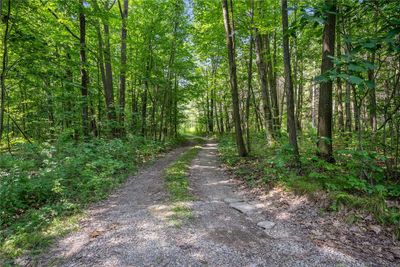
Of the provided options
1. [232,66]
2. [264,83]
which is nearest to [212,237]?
[232,66]

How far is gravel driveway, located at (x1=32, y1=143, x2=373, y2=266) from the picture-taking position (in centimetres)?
304

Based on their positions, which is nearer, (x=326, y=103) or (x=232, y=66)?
(x=326, y=103)

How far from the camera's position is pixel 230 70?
32.2 ft

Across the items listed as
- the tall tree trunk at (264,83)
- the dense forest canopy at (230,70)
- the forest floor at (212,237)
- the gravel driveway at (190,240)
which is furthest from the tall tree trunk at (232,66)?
the gravel driveway at (190,240)

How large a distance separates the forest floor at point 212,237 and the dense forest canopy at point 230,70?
4.37ft

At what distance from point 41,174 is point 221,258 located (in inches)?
198

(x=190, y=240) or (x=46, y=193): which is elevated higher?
(x=46, y=193)

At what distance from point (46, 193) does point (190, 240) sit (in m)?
4.08

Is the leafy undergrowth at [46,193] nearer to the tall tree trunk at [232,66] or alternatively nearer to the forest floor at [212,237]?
the forest floor at [212,237]

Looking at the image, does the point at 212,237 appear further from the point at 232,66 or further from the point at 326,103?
the point at 232,66

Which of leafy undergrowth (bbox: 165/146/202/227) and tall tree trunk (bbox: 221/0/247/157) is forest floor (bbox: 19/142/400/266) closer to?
leafy undergrowth (bbox: 165/146/202/227)

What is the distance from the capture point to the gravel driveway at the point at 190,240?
3045 mm

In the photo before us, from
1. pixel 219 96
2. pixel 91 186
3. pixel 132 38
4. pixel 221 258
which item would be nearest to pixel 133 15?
pixel 132 38

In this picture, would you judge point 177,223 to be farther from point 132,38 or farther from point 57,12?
point 132,38
